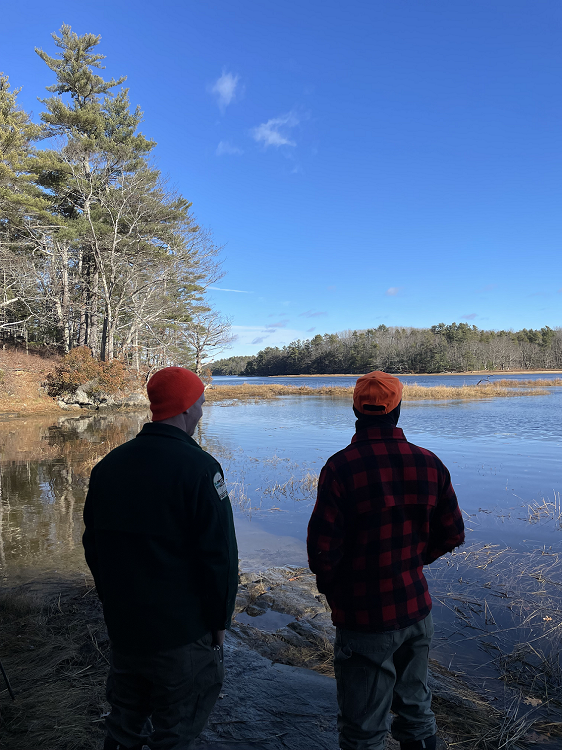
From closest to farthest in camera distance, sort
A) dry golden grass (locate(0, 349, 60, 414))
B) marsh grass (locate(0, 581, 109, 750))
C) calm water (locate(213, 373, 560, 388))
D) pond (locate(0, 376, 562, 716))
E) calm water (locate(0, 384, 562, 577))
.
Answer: marsh grass (locate(0, 581, 109, 750)) → pond (locate(0, 376, 562, 716)) → calm water (locate(0, 384, 562, 577)) → dry golden grass (locate(0, 349, 60, 414)) → calm water (locate(213, 373, 560, 388))

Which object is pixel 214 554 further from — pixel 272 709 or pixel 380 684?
pixel 272 709

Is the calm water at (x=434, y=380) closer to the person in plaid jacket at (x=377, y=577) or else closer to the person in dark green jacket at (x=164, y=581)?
the person in plaid jacket at (x=377, y=577)

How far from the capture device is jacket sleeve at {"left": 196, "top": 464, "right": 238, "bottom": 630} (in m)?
1.81

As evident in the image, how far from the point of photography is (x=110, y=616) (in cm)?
189

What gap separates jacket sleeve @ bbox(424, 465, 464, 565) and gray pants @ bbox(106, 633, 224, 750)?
1089 mm

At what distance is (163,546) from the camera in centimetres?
181

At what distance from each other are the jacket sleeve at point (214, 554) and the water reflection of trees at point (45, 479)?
499cm

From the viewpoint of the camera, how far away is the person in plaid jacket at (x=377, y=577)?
197 centimetres

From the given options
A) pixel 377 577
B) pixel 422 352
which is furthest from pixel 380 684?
pixel 422 352

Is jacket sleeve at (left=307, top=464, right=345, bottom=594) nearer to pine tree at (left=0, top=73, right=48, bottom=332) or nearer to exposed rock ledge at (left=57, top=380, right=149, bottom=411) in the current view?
pine tree at (left=0, top=73, right=48, bottom=332)

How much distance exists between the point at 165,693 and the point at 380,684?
2.88 ft

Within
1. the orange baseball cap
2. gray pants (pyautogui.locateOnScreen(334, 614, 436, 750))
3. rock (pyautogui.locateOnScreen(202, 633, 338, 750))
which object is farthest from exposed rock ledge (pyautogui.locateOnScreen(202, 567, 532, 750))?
the orange baseball cap

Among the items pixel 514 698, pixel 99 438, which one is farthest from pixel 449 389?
pixel 514 698

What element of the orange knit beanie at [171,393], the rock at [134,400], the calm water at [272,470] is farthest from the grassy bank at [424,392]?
the orange knit beanie at [171,393]
